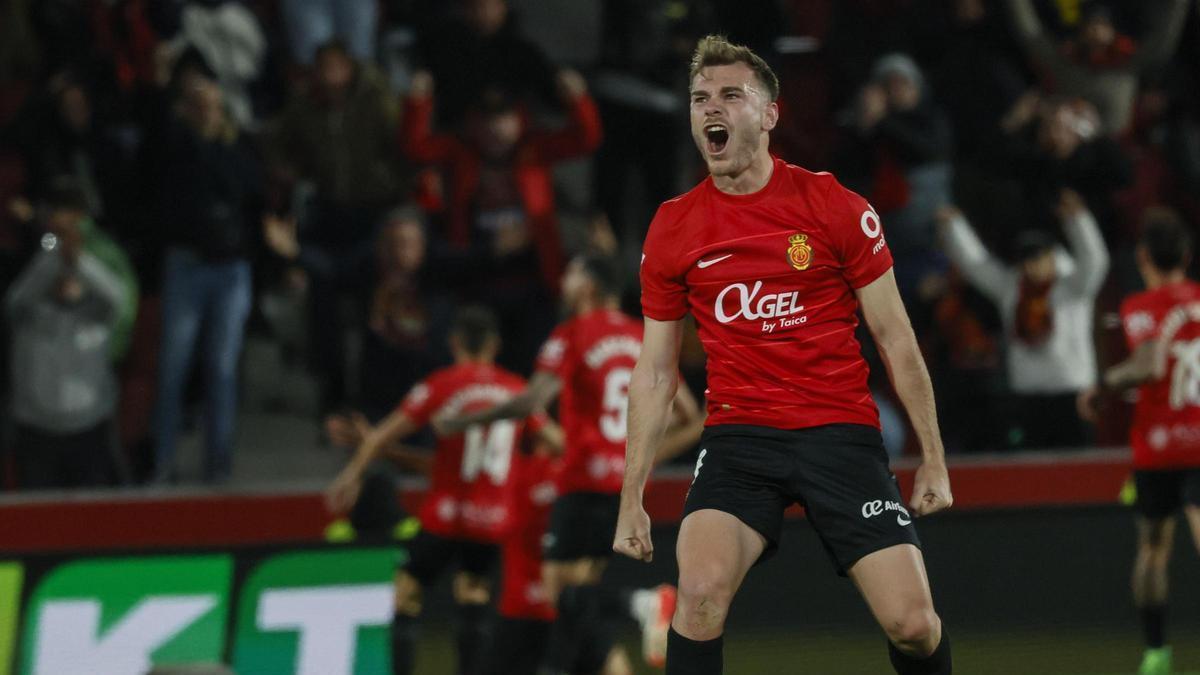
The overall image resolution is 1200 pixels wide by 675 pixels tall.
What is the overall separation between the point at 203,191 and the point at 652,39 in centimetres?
336

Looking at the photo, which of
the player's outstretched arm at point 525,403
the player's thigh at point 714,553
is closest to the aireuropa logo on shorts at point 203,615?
the player's outstretched arm at point 525,403

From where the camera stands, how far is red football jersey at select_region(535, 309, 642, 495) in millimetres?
8320

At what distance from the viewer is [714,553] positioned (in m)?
5.12

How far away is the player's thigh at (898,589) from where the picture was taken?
5105 millimetres

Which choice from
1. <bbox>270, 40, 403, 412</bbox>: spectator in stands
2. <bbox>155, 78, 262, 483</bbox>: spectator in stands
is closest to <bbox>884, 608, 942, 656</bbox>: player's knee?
<bbox>155, 78, 262, 483</bbox>: spectator in stands

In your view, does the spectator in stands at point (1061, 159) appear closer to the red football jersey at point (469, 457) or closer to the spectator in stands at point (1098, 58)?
the spectator in stands at point (1098, 58)

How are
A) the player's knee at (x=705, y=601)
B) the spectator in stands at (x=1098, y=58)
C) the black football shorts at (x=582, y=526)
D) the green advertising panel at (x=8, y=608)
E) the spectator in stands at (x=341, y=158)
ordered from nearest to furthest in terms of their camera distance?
the player's knee at (x=705, y=601) → the green advertising panel at (x=8, y=608) → the black football shorts at (x=582, y=526) → the spectator in stands at (x=341, y=158) → the spectator in stands at (x=1098, y=58)

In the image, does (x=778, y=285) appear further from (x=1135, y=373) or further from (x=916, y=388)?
(x=1135, y=373)

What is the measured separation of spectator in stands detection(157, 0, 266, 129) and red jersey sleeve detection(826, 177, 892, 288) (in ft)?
21.7

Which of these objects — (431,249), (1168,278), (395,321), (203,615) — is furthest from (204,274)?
(1168,278)

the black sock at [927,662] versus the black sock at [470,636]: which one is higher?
the black sock at [927,662]

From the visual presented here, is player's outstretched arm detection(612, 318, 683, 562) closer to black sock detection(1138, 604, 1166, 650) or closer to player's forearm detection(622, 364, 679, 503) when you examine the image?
player's forearm detection(622, 364, 679, 503)

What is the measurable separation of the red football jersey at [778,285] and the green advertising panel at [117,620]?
11.9ft

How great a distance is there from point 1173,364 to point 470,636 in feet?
12.1
